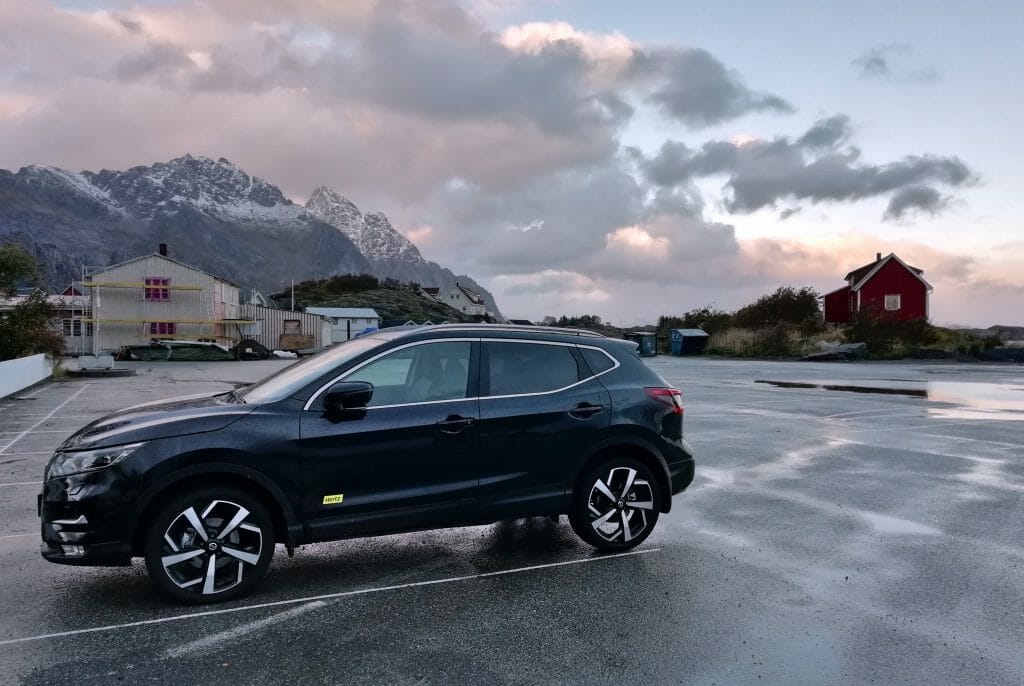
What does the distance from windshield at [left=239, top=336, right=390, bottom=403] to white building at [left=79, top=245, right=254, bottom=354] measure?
58.3 metres

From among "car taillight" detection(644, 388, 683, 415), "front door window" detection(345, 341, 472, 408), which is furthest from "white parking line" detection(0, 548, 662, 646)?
"front door window" detection(345, 341, 472, 408)

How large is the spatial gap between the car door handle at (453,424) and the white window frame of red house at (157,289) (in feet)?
200

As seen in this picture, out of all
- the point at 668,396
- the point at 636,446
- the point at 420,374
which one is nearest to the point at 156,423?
the point at 420,374

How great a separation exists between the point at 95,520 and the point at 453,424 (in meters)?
2.30

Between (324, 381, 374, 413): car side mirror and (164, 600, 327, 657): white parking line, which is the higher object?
(324, 381, 374, 413): car side mirror

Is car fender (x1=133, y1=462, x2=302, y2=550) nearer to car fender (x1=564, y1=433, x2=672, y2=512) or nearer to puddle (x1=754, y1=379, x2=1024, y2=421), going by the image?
car fender (x1=564, y1=433, x2=672, y2=512)

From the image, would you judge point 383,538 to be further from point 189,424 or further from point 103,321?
point 103,321

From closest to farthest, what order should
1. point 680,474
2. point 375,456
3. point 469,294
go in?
point 375,456 → point 680,474 → point 469,294

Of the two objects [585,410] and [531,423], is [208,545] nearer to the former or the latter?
[531,423]

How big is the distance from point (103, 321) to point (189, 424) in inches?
2419

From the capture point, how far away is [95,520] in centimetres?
449

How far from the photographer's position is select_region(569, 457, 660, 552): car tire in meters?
5.72

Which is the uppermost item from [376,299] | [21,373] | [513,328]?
[376,299]

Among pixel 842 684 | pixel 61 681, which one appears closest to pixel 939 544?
pixel 842 684
